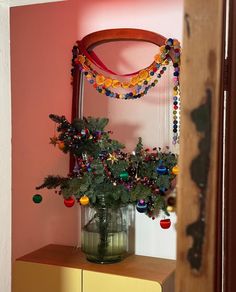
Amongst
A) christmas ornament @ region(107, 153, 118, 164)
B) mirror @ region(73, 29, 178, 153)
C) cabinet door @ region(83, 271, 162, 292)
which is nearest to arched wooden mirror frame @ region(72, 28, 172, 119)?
mirror @ region(73, 29, 178, 153)

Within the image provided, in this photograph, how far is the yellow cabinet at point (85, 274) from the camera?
1655 millimetres

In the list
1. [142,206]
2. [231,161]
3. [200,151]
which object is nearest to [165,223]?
[142,206]

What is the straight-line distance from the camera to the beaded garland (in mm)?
1815

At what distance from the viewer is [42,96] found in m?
2.16

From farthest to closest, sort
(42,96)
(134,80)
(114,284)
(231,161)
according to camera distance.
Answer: (42,96) → (134,80) → (114,284) → (231,161)

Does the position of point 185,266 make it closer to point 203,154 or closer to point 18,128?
point 203,154

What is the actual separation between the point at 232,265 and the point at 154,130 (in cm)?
128

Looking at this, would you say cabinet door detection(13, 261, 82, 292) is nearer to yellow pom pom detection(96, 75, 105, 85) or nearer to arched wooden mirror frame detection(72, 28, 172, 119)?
arched wooden mirror frame detection(72, 28, 172, 119)

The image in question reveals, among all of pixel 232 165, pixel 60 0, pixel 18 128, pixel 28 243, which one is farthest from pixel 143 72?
pixel 232 165

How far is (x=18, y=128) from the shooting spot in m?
2.23

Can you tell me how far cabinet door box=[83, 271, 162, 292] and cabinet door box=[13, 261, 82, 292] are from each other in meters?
0.05

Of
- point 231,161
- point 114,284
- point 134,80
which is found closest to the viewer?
point 231,161

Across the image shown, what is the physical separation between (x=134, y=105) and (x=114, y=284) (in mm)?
816

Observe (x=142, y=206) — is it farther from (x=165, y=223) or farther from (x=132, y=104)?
(x=132, y=104)
